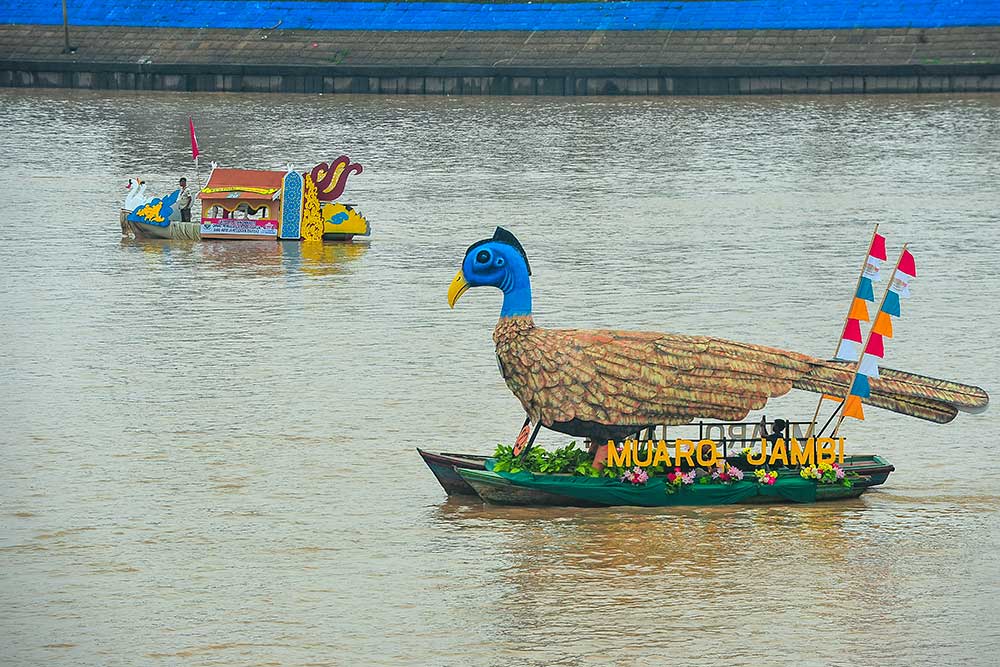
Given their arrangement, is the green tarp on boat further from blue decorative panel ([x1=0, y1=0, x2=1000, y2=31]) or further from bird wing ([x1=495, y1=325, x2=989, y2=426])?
blue decorative panel ([x1=0, y1=0, x2=1000, y2=31])

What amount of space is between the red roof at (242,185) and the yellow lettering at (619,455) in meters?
21.0

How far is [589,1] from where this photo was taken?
238ft

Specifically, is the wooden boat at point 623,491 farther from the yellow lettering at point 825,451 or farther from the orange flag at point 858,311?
the orange flag at point 858,311

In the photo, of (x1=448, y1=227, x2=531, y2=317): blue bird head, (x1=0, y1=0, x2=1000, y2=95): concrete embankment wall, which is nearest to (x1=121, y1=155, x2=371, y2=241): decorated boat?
(x1=448, y1=227, x2=531, y2=317): blue bird head

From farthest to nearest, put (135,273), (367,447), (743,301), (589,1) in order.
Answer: (589,1) → (135,273) → (743,301) → (367,447)

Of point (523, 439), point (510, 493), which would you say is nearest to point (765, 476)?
point (523, 439)

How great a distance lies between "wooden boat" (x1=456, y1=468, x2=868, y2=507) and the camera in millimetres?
18188

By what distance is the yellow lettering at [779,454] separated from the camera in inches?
717

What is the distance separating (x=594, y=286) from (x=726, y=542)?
14987 mm

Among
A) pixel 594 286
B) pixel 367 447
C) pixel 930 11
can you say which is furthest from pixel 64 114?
pixel 367 447

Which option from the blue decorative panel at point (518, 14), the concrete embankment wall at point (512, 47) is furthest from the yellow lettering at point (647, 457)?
the blue decorative panel at point (518, 14)

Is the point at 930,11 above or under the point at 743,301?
above

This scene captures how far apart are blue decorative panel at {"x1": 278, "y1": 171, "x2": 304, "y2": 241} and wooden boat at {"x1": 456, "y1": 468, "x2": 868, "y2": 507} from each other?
20.0m

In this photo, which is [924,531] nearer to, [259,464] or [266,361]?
[259,464]
